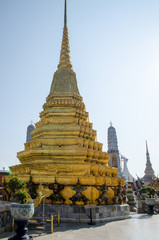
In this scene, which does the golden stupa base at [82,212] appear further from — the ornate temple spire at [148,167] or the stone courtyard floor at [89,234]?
the ornate temple spire at [148,167]

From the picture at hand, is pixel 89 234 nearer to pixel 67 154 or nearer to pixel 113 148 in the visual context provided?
pixel 67 154

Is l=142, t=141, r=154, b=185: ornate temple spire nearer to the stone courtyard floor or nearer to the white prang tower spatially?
the white prang tower

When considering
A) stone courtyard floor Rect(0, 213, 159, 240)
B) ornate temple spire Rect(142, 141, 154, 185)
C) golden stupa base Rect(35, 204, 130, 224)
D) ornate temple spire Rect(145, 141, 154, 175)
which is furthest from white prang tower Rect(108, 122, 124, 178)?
stone courtyard floor Rect(0, 213, 159, 240)

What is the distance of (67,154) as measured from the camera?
46.8 feet

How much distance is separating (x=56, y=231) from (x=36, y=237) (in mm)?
1217

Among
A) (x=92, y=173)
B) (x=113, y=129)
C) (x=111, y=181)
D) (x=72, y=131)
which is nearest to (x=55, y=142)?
(x=72, y=131)

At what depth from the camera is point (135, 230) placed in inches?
352

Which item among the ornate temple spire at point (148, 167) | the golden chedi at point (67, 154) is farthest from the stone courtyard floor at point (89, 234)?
the ornate temple spire at point (148, 167)

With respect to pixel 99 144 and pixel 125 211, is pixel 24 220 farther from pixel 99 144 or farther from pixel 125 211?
pixel 99 144

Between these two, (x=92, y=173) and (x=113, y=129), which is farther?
(x=113, y=129)

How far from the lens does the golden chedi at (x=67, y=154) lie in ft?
41.4

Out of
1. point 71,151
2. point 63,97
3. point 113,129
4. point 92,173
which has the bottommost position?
point 92,173

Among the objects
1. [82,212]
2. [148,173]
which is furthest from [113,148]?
[82,212]

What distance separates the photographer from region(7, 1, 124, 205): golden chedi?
1262 cm
